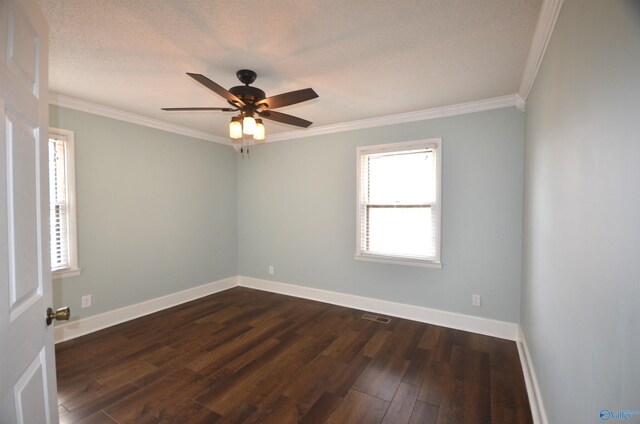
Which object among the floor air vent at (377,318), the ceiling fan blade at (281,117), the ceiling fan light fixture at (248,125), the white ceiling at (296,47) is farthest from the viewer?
the floor air vent at (377,318)

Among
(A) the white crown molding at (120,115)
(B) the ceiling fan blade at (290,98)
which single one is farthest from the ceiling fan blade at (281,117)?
(A) the white crown molding at (120,115)

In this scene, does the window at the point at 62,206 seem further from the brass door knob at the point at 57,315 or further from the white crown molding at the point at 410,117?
the white crown molding at the point at 410,117

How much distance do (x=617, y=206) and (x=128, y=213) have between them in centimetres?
410

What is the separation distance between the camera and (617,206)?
2.69ft

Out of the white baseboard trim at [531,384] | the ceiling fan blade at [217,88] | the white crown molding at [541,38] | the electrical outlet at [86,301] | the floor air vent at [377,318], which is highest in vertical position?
the white crown molding at [541,38]

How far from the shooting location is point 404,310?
347cm

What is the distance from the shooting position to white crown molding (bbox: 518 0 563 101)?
1.49 m

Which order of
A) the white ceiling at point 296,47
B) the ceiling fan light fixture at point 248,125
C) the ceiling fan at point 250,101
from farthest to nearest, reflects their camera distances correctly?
the ceiling fan light fixture at point 248,125 → the ceiling fan at point 250,101 → the white ceiling at point 296,47

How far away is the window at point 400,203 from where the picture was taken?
3.28 m

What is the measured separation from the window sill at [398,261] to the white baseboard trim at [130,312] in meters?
2.31

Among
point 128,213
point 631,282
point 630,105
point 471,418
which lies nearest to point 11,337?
point 631,282

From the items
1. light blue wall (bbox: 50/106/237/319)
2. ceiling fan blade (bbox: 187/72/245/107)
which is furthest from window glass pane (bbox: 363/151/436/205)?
light blue wall (bbox: 50/106/237/319)

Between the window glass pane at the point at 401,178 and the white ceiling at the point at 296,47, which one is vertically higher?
the white ceiling at the point at 296,47

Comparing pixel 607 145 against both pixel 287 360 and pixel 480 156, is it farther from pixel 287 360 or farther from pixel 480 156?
pixel 287 360
